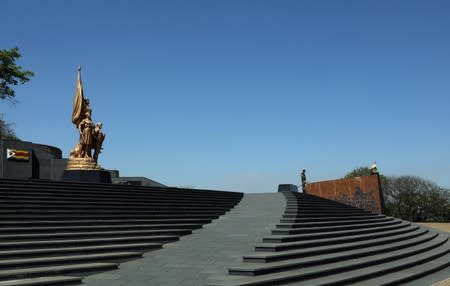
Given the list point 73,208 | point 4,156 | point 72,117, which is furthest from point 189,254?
point 72,117

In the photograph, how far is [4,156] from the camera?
22.8 meters

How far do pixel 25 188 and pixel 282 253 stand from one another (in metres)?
8.38

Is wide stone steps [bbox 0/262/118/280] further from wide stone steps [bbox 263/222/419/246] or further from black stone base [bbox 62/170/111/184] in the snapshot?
black stone base [bbox 62/170/111/184]

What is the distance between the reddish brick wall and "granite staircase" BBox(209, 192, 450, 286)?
34.1 ft

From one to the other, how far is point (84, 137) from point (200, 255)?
16112mm

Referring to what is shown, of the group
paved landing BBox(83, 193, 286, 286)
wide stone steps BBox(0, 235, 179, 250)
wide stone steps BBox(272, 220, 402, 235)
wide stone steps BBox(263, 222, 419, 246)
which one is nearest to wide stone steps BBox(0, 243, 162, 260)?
wide stone steps BBox(0, 235, 179, 250)

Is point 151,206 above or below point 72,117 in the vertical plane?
below

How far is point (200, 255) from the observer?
36.3ft

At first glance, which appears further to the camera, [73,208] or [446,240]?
[446,240]

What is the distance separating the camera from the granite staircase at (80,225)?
916 centimetres

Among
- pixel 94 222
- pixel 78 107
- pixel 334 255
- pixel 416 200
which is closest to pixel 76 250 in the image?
pixel 94 222

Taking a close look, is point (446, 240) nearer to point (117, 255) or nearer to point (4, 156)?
point (117, 255)

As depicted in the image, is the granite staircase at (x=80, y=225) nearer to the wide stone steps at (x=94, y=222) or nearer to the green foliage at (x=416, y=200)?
the wide stone steps at (x=94, y=222)

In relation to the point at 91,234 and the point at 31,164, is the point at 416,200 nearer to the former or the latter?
the point at 31,164
